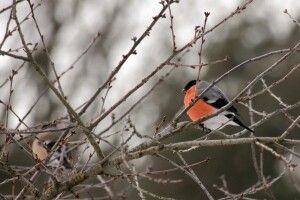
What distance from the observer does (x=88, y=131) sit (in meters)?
3.13

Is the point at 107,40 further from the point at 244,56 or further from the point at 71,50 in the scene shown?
the point at 244,56

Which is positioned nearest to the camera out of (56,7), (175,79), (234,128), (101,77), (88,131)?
(88,131)

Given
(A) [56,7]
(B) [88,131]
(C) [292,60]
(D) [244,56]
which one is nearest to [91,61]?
(A) [56,7]

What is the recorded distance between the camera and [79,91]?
14219mm

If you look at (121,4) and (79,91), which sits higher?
(121,4)

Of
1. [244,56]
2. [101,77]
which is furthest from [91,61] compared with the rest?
[244,56]

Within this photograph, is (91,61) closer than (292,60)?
No

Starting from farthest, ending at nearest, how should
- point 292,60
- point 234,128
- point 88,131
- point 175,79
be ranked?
point 175,79 → point 292,60 → point 234,128 → point 88,131

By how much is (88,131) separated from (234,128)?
8452 mm

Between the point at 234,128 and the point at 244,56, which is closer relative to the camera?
the point at 234,128

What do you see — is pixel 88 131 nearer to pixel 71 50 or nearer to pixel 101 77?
pixel 101 77

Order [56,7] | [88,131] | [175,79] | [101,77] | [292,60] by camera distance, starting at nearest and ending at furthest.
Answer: [88,131] < [292,60] < [175,79] < [101,77] < [56,7]

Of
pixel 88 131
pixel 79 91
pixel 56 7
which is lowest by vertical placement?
pixel 88 131

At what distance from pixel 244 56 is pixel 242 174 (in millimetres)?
2733
